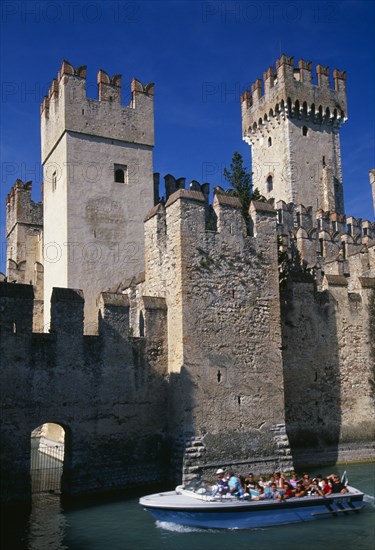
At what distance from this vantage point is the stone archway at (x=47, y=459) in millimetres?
16925

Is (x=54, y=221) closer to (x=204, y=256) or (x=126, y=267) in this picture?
(x=126, y=267)

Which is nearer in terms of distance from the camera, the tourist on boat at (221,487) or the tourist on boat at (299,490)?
the tourist on boat at (221,487)

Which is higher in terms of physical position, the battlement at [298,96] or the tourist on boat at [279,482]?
the battlement at [298,96]

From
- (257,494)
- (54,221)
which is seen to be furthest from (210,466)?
(54,221)

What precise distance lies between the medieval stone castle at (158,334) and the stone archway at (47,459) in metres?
1.93

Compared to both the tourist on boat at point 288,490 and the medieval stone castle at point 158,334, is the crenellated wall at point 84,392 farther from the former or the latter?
the tourist on boat at point 288,490

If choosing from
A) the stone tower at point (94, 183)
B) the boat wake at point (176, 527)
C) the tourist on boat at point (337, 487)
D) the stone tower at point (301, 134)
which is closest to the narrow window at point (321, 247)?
the stone tower at point (94, 183)

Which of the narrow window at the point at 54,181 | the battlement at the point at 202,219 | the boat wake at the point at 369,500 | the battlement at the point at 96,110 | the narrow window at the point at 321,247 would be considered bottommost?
the boat wake at the point at 369,500

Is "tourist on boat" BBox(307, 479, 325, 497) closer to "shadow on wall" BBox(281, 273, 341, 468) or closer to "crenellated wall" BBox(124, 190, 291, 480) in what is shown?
"crenellated wall" BBox(124, 190, 291, 480)

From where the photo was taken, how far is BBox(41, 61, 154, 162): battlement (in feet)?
77.1

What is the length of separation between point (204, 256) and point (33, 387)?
570 centimetres

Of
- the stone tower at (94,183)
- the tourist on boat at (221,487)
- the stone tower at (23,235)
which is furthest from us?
the stone tower at (23,235)

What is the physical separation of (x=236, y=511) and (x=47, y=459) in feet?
35.1

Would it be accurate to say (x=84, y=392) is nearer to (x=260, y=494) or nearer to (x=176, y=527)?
(x=176, y=527)
